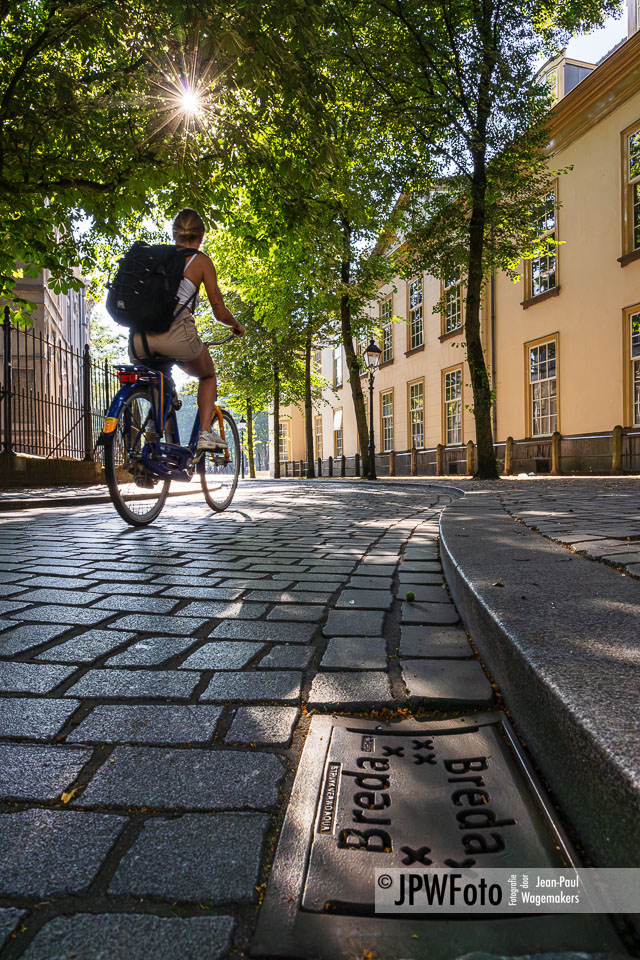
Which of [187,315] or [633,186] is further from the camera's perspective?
[633,186]

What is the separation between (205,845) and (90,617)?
158 centimetres

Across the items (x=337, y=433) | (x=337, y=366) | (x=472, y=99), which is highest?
(x=472, y=99)

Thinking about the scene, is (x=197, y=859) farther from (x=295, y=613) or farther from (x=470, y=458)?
(x=470, y=458)

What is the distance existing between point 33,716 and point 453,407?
22.0m

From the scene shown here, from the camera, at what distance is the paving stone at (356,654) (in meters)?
1.85

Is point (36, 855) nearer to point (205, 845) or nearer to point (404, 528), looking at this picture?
point (205, 845)

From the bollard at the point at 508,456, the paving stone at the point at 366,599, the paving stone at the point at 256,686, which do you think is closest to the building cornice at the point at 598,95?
the bollard at the point at 508,456

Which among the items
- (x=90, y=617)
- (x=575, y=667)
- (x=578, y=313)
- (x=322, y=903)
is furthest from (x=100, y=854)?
(x=578, y=313)

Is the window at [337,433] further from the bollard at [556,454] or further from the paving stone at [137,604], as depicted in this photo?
the paving stone at [137,604]

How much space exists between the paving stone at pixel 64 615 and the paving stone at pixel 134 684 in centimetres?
60

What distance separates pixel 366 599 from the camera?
271cm

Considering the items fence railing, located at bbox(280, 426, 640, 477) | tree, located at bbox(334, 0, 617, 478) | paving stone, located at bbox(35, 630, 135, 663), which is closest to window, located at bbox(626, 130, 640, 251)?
tree, located at bbox(334, 0, 617, 478)

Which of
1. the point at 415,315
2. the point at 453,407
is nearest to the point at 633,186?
the point at 453,407

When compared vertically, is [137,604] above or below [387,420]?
below
